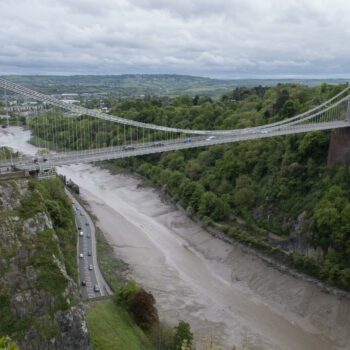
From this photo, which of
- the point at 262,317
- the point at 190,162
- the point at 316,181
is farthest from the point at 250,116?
the point at 262,317

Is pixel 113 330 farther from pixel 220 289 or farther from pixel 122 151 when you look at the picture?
pixel 122 151

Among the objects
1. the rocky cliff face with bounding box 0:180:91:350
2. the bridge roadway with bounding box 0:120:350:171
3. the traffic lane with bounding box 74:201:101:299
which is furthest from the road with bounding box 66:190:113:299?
the bridge roadway with bounding box 0:120:350:171

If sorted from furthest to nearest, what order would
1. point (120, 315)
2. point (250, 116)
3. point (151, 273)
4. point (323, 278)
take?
point (250, 116) → point (151, 273) → point (323, 278) → point (120, 315)

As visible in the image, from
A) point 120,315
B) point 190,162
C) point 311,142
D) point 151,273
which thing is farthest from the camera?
point 190,162

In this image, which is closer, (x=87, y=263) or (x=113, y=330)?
(x=113, y=330)

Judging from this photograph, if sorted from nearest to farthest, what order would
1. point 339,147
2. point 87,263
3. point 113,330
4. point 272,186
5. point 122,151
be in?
point 113,330, point 87,263, point 122,151, point 339,147, point 272,186

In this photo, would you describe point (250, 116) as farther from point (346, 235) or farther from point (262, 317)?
point (262, 317)

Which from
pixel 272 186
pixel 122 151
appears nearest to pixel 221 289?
pixel 122 151
